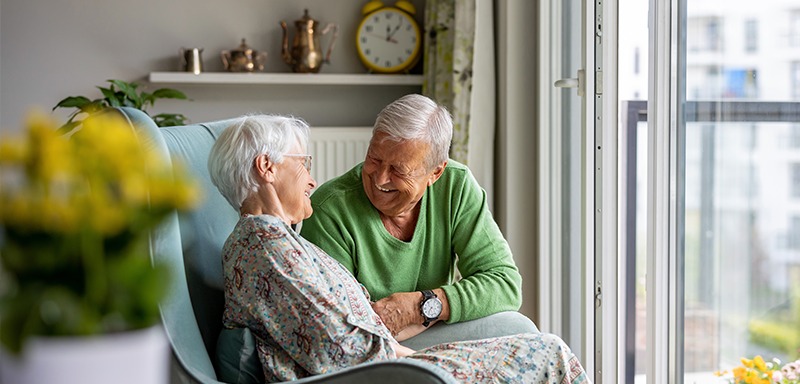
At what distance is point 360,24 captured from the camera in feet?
10.8

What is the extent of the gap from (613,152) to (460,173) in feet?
1.92

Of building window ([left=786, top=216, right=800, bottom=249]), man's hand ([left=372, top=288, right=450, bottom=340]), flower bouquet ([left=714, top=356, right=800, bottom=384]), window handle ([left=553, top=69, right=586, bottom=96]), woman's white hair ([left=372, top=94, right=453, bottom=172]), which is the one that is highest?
window handle ([left=553, top=69, right=586, bottom=96])

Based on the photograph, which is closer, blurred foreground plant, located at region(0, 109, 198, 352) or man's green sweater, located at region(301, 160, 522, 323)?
blurred foreground plant, located at region(0, 109, 198, 352)

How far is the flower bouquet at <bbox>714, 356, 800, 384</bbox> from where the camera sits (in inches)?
49.6

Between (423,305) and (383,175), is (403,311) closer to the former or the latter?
(423,305)

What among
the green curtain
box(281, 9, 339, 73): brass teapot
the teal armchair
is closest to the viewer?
the teal armchair

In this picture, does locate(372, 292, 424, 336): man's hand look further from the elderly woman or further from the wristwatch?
the elderly woman

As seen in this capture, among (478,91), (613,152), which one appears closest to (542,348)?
(613,152)

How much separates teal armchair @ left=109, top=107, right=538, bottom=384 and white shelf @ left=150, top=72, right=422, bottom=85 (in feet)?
5.11

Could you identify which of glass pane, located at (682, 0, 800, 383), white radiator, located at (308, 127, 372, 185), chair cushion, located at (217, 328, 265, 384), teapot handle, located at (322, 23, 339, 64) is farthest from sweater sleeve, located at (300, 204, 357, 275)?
teapot handle, located at (322, 23, 339, 64)

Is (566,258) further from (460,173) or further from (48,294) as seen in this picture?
(48,294)

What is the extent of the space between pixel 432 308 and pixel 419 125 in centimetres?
47

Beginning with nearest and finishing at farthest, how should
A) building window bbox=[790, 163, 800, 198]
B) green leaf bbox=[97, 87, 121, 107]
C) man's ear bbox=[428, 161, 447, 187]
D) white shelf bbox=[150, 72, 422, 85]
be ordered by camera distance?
1. building window bbox=[790, 163, 800, 198]
2. man's ear bbox=[428, 161, 447, 187]
3. green leaf bbox=[97, 87, 121, 107]
4. white shelf bbox=[150, 72, 422, 85]

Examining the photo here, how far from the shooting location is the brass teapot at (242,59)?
3.14 m
